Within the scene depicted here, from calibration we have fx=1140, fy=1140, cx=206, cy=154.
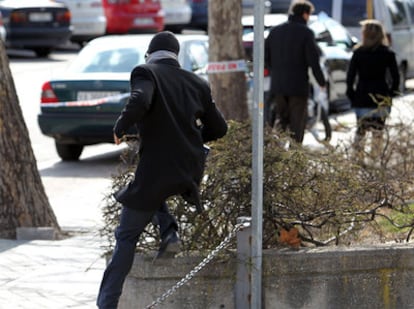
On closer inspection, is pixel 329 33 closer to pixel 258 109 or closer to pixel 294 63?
pixel 294 63

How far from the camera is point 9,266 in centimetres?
838

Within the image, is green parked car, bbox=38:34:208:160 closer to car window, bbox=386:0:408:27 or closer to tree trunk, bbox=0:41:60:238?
tree trunk, bbox=0:41:60:238

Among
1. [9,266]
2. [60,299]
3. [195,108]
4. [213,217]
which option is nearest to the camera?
[195,108]

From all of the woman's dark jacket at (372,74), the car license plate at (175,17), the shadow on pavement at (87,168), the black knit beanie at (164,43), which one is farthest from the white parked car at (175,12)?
the black knit beanie at (164,43)

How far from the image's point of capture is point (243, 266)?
6.51 m

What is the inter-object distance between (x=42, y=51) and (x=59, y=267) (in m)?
20.0

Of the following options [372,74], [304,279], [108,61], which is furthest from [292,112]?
[304,279]

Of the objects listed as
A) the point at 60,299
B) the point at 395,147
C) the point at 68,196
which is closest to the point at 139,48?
the point at 68,196

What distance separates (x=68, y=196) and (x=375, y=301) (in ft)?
18.9

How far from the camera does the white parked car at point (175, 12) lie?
30.6 metres

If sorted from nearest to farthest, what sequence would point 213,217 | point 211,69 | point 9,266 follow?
point 213,217, point 9,266, point 211,69

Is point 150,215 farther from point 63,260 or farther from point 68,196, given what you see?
point 68,196

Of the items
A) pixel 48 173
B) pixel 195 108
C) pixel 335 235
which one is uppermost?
pixel 195 108

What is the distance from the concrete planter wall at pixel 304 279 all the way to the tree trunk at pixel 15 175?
3111 millimetres
